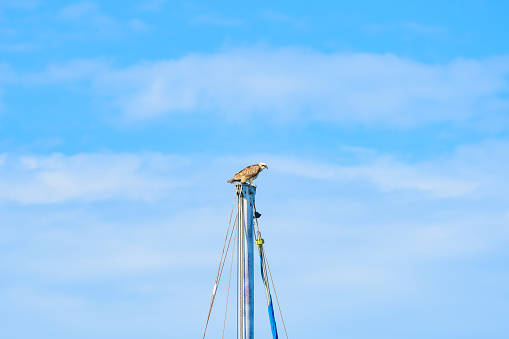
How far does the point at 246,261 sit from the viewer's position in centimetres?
3609

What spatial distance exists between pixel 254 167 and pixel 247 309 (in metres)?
7.42

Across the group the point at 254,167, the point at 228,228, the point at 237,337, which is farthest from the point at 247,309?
the point at 254,167

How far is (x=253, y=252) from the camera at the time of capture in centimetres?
3672

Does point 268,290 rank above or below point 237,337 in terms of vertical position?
above

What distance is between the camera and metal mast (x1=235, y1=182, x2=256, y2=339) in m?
35.1

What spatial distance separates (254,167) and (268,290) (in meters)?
6.62

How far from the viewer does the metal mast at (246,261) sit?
1380 inches

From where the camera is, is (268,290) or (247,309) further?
(268,290)

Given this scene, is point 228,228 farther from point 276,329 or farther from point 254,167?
point 276,329

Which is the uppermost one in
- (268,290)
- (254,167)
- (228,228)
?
(254,167)

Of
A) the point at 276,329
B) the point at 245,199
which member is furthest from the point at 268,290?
the point at 245,199

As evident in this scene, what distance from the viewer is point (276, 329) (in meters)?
38.1

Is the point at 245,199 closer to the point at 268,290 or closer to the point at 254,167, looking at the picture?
the point at 254,167

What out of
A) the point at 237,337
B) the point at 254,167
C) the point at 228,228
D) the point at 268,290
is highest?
the point at 254,167
